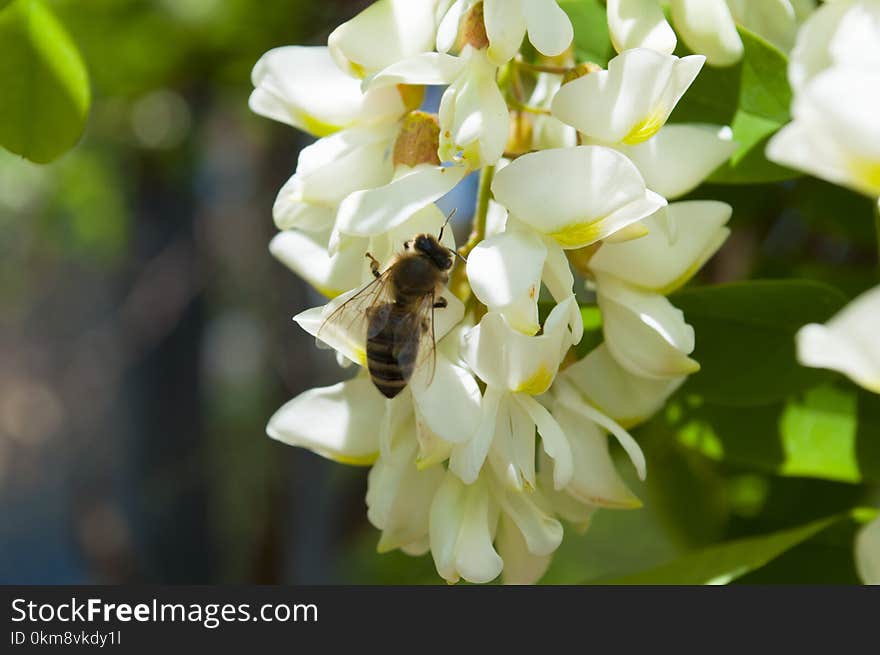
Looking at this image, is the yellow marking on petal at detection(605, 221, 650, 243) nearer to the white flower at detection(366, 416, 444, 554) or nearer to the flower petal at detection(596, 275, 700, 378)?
the flower petal at detection(596, 275, 700, 378)

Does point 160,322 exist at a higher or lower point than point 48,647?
higher

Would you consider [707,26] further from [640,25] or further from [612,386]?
[612,386]

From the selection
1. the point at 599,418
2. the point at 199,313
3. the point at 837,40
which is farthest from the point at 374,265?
the point at 199,313

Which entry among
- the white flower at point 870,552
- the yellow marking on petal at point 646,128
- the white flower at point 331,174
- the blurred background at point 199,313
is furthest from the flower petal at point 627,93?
the blurred background at point 199,313

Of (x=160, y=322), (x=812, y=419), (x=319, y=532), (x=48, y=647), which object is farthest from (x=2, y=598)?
(x=160, y=322)

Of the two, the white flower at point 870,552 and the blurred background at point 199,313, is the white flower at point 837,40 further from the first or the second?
the blurred background at point 199,313

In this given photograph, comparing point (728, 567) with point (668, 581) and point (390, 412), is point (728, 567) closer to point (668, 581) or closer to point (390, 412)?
point (668, 581)
